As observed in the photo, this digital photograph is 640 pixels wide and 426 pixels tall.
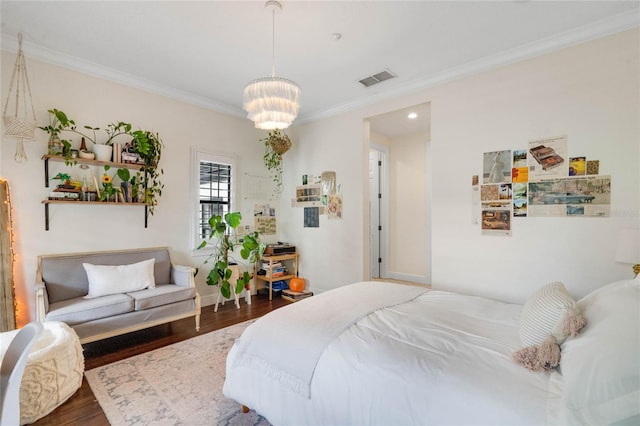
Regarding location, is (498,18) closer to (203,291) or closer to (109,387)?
(109,387)

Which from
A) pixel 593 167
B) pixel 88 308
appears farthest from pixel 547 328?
pixel 88 308

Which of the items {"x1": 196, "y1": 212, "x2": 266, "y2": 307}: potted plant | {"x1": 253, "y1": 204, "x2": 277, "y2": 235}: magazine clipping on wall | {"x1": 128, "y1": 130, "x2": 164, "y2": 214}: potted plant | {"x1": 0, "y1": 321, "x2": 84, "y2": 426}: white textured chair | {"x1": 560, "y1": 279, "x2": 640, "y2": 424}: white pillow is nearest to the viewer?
{"x1": 560, "y1": 279, "x2": 640, "y2": 424}: white pillow

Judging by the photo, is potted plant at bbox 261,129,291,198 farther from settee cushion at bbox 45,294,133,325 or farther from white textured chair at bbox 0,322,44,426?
white textured chair at bbox 0,322,44,426

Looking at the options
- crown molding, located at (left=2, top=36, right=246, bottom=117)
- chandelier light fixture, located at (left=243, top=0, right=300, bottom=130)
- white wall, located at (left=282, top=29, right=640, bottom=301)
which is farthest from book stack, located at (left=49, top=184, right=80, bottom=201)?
white wall, located at (left=282, top=29, right=640, bottom=301)

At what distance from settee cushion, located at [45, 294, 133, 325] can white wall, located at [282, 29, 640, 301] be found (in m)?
3.26

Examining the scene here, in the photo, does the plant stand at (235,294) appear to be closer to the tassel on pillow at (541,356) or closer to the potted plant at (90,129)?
the potted plant at (90,129)

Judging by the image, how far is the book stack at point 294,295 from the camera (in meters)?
4.40

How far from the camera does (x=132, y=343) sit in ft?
9.46

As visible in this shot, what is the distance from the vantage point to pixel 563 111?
2592 mm

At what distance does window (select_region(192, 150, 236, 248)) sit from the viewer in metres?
4.05

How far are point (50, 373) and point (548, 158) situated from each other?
422cm

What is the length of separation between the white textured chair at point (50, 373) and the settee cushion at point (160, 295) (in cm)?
66

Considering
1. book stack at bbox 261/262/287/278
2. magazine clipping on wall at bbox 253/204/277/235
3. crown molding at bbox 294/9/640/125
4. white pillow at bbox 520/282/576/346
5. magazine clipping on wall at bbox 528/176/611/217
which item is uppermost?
crown molding at bbox 294/9/640/125

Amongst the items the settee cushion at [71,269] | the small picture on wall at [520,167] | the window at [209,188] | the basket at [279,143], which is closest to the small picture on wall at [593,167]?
the small picture on wall at [520,167]
